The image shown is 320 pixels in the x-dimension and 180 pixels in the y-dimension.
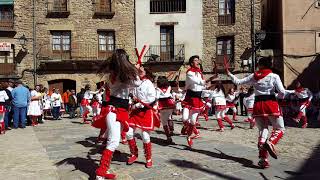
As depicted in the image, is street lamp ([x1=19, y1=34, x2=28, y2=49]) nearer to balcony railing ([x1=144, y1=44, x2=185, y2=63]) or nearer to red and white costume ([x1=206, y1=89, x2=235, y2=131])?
balcony railing ([x1=144, y1=44, x2=185, y2=63])

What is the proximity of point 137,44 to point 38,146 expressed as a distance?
Answer: 1943 cm

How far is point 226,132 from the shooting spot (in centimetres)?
1291

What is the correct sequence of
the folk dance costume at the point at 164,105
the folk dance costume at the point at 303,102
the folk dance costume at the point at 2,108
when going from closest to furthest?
1. the folk dance costume at the point at 164,105
2. the folk dance costume at the point at 2,108
3. the folk dance costume at the point at 303,102

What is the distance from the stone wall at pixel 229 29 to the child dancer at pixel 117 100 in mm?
22761

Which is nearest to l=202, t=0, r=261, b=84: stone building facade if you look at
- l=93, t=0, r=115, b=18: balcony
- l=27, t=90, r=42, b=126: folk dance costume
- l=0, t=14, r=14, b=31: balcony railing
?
l=93, t=0, r=115, b=18: balcony

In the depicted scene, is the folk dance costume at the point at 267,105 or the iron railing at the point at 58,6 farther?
the iron railing at the point at 58,6

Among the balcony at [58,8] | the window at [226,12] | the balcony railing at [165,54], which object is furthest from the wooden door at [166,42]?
the balcony at [58,8]

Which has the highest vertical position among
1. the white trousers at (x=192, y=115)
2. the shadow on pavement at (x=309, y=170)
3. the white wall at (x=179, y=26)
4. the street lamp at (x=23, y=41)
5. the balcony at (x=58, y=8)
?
the balcony at (x=58, y=8)

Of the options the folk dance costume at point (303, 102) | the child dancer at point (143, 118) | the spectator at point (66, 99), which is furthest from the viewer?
the spectator at point (66, 99)

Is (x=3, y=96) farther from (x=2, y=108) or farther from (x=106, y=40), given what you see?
(x=106, y=40)

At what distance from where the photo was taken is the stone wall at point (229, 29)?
2884 centimetres

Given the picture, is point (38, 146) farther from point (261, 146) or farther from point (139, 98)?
point (261, 146)

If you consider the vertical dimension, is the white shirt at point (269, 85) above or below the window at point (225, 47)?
below

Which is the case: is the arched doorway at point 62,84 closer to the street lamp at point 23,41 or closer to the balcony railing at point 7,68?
the balcony railing at point 7,68
